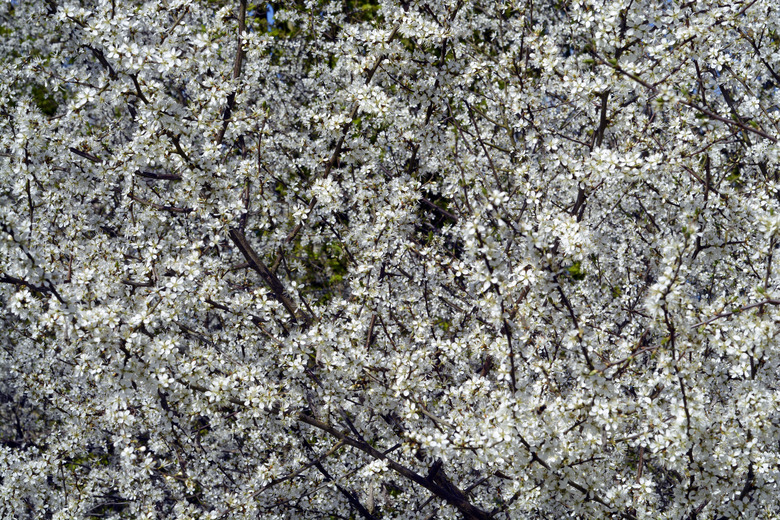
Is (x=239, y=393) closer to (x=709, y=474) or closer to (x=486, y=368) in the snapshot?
(x=486, y=368)

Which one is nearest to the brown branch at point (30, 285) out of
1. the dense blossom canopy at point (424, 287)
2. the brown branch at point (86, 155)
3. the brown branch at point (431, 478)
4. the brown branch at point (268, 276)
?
the dense blossom canopy at point (424, 287)

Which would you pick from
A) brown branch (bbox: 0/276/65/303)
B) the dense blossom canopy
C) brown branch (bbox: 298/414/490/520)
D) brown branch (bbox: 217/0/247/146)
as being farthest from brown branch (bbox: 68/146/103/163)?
brown branch (bbox: 298/414/490/520)

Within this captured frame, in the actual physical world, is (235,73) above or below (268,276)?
above

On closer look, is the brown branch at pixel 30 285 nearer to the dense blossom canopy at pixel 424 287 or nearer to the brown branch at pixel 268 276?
the dense blossom canopy at pixel 424 287

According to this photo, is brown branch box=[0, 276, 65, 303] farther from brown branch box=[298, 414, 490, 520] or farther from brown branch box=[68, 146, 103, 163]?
brown branch box=[298, 414, 490, 520]

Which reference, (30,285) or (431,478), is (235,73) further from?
(431,478)

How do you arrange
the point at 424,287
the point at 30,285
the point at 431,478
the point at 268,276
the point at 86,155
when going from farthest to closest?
the point at 424,287 → the point at 268,276 → the point at 431,478 → the point at 86,155 → the point at 30,285

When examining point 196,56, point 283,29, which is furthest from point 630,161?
point 283,29

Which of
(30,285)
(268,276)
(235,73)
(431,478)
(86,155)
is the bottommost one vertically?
(431,478)

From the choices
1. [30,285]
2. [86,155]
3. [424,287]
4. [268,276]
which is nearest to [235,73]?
[86,155]
